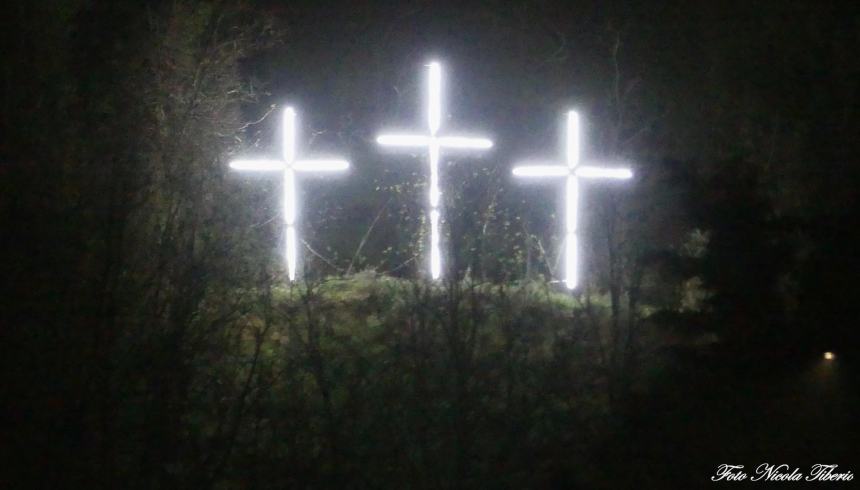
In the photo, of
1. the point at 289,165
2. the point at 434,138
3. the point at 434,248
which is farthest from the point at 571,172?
the point at 434,248

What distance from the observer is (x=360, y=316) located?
8625 mm

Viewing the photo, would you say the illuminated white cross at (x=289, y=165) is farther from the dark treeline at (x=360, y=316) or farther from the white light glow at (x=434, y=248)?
the white light glow at (x=434, y=248)

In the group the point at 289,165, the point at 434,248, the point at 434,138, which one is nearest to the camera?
the point at 434,248

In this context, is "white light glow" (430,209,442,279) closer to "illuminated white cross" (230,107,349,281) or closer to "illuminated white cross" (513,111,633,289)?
"illuminated white cross" (513,111,633,289)

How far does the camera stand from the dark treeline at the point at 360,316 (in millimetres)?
5738

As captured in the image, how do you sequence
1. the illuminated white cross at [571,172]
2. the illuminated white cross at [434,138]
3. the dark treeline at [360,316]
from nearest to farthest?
the dark treeline at [360,316] < the illuminated white cross at [434,138] < the illuminated white cross at [571,172]

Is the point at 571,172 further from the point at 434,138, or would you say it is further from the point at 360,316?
the point at 360,316

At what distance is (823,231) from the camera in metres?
7.76

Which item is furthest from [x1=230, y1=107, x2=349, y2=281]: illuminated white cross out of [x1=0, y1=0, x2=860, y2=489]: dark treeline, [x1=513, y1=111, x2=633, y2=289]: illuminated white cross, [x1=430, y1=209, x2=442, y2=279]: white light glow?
→ [x1=430, y1=209, x2=442, y2=279]: white light glow

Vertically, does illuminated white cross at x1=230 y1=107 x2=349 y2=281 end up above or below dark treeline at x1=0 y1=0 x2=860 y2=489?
above

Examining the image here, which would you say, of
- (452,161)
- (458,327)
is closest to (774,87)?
(452,161)

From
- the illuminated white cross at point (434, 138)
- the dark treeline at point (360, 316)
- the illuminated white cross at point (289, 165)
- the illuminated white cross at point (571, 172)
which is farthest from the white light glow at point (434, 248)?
the illuminated white cross at point (289, 165)

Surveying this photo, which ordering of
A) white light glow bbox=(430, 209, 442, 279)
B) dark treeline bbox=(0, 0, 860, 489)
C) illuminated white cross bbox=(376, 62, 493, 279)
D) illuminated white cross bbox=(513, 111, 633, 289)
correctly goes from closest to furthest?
dark treeline bbox=(0, 0, 860, 489) < white light glow bbox=(430, 209, 442, 279) < illuminated white cross bbox=(376, 62, 493, 279) < illuminated white cross bbox=(513, 111, 633, 289)

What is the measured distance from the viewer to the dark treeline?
574cm
